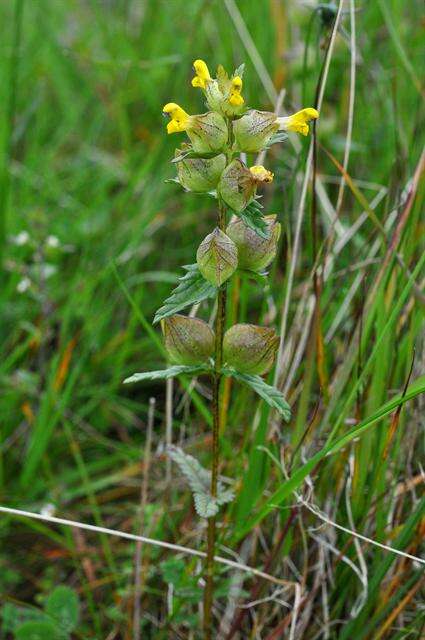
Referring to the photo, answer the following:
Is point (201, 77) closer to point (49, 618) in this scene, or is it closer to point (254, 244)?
point (254, 244)

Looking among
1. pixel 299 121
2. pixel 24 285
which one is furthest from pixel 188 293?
pixel 24 285

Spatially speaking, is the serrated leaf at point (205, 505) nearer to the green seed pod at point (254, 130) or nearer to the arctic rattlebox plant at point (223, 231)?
the arctic rattlebox plant at point (223, 231)

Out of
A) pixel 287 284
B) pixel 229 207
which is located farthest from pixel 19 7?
pixel 229 207

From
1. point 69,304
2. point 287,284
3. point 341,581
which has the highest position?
point 287,284

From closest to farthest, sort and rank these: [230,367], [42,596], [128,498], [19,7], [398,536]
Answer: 1. [230,367]
2. [398,536]
3. [42,596]
4. [128,498]
5. [19,7]

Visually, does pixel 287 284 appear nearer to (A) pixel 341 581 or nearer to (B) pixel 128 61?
(A) pixel 341 581

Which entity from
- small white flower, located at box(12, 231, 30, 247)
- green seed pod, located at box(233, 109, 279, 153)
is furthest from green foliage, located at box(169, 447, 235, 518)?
small white flower, located at box(12, 231, 30, 247)

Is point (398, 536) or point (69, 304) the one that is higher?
point (69, 304)
